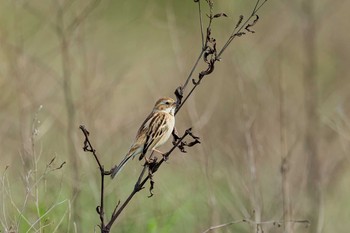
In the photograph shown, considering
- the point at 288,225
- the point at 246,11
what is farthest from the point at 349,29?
the point at 288,225

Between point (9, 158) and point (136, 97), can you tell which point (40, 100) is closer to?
point (9, 158)

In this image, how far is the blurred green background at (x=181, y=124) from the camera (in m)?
6.96

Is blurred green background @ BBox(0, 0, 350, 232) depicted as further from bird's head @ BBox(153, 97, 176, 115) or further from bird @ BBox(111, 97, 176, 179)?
bird's head @ BBox(153, 97, 176, 115)

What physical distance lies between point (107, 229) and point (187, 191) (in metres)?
4.85

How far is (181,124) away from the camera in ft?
39.0

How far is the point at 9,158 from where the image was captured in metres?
8.69

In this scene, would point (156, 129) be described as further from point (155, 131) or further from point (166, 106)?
point (166, 106)

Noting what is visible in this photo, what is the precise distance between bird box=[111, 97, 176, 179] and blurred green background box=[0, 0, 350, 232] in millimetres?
435

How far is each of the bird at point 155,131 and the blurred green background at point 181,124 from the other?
435 mm

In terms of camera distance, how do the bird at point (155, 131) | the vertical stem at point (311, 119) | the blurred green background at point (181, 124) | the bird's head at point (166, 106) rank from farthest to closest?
the vertical stem at point (311, 119)
the blurred green background at point (181, 124)
the bird's head at point (166, 106)
the bird at point (155, 131)

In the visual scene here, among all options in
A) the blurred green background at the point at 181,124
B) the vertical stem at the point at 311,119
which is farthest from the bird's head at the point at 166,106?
the vertical stem at the point at 311,119

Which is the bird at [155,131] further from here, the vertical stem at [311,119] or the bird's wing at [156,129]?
the vertical stem at [311,119]

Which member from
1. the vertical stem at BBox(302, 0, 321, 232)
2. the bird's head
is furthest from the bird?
the vertical stem at BBox(302, 0, 321, 232)

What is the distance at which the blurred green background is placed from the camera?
6957mm
